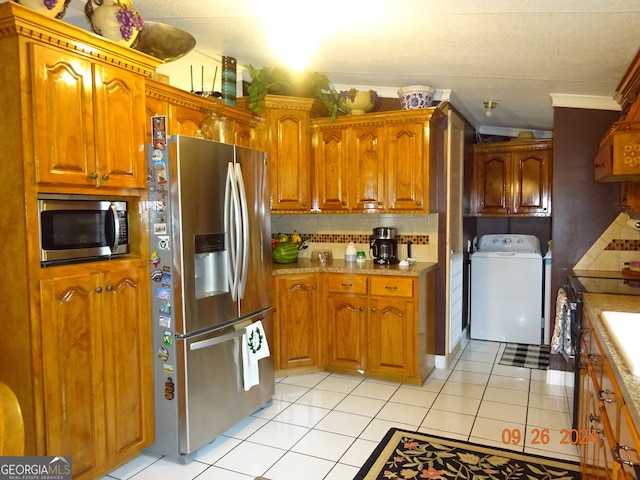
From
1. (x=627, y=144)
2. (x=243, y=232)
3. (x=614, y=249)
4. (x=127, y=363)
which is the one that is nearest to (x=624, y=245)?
(x=614, y=249)

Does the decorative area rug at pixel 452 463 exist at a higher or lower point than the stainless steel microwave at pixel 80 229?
lower

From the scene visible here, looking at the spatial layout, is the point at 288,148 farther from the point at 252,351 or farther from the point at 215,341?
the point at 215,341

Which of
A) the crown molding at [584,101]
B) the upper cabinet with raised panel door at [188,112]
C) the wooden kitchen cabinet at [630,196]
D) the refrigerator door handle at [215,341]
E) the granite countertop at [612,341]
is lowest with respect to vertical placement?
the refrigerator door handle at [215,341]

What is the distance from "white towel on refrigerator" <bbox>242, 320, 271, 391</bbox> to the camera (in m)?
2.90

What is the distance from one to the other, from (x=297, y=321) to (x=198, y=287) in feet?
4.41

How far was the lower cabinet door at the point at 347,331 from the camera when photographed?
12.4 ft

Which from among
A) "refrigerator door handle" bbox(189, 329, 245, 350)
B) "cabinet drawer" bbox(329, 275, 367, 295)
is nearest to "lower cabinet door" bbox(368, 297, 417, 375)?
"cabinet drawer" bbox(329, 275, 367, 295)

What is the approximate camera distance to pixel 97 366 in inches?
86.8

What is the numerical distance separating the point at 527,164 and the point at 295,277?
9.94 ft

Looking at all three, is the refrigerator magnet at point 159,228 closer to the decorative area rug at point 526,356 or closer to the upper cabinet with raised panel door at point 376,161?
the upper cabinet with raised panel door at point 376,161

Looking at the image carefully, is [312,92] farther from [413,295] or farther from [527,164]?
[527,164]

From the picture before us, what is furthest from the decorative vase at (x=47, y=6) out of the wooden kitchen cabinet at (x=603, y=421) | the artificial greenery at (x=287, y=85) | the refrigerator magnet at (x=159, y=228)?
the wooden kitchen cabinet at (x=603, y=421)

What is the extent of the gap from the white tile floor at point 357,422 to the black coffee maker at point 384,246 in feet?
3.26

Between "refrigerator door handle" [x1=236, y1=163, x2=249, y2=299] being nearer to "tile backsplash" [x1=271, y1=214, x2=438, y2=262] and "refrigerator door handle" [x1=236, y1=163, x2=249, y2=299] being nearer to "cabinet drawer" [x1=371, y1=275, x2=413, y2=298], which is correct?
"cabinet drawer" [x1=371, y1=275, x2=413, y2=298]
